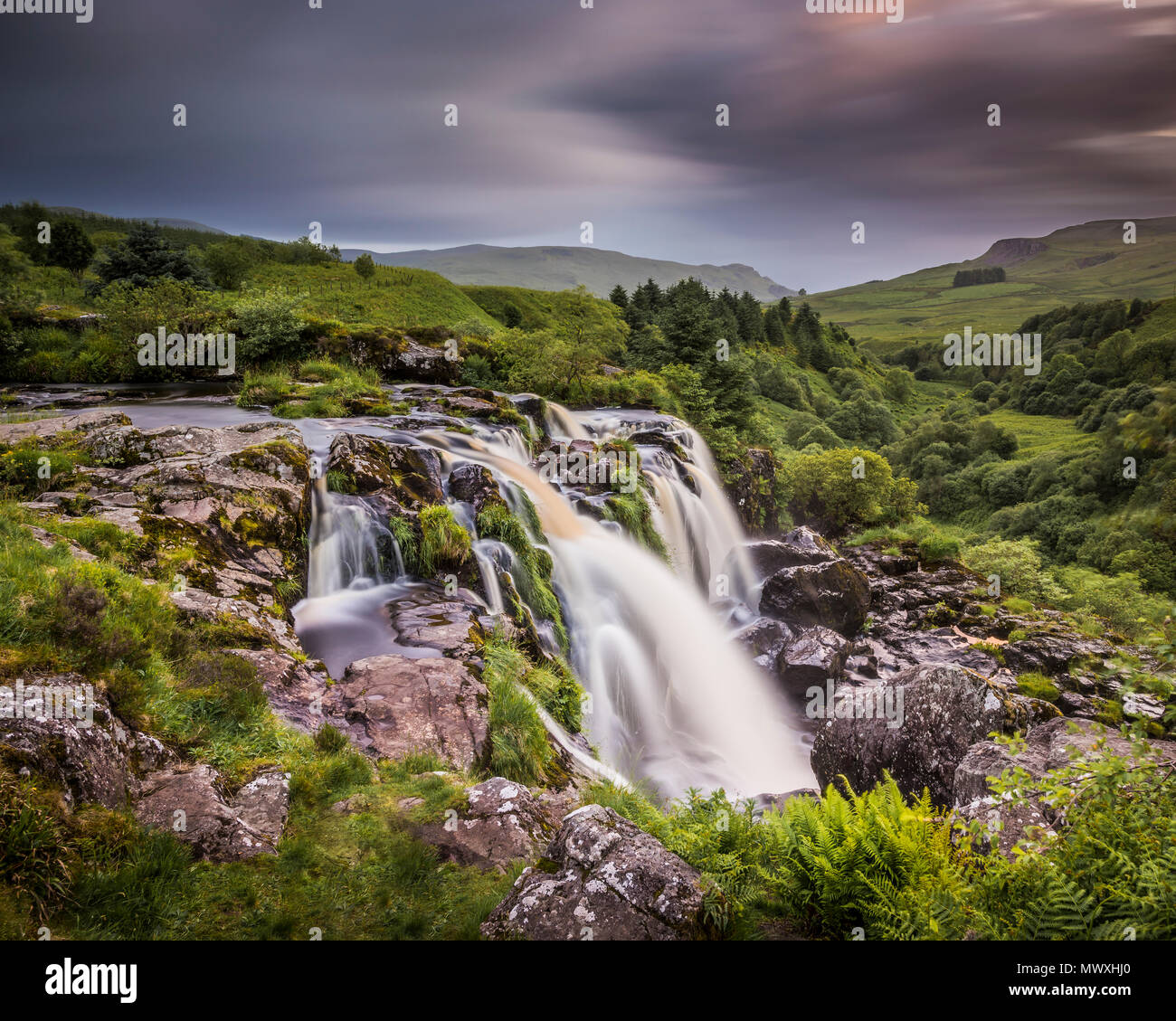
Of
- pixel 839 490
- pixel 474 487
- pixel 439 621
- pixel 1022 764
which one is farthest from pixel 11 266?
pixel 839 490

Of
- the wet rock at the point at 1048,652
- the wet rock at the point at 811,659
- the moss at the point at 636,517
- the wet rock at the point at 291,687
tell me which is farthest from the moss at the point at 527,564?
the wet rock at the point at 1048,652

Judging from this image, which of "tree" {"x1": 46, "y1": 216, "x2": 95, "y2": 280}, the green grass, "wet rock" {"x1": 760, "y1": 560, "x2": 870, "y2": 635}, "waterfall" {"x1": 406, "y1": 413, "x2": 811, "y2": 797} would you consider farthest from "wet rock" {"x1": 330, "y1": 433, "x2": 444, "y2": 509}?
"tree" {"x1": 46, "y1": 216, "x2": 95, "y2": 280}

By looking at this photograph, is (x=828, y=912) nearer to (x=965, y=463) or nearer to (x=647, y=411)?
(x=647, y=411)

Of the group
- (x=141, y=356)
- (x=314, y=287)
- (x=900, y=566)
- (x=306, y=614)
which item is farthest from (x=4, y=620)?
(x=314, y=287)

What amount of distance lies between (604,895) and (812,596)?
1849 cm

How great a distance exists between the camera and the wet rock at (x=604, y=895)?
4.10m

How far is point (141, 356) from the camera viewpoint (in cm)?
2306

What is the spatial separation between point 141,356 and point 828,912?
28.5m

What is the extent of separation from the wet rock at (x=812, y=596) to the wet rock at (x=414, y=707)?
49.7 feet

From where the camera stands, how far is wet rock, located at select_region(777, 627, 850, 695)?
672 inches

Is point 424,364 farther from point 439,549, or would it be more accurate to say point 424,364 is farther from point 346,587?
point 346,587

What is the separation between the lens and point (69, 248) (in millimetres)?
39406

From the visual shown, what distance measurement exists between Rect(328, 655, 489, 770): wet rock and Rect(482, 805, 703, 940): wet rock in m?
2.68

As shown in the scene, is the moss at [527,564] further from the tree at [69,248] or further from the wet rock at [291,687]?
the tree at [69,248]
